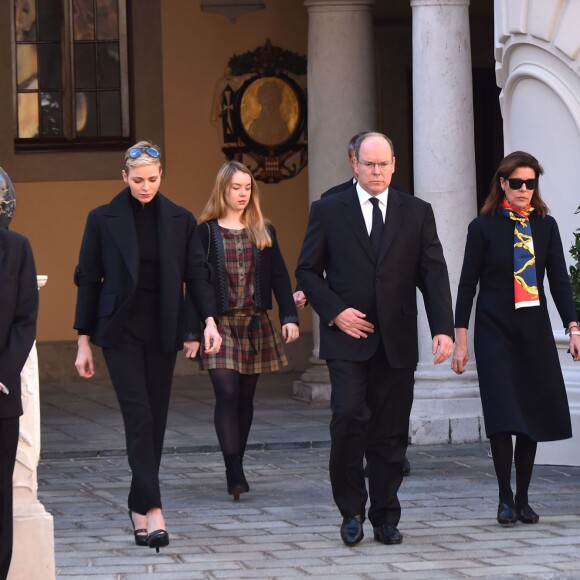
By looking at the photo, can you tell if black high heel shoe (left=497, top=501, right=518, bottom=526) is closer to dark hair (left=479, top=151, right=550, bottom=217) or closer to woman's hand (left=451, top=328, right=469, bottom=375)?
woman's hand (left=451, top=328, right=469, bottom=375)

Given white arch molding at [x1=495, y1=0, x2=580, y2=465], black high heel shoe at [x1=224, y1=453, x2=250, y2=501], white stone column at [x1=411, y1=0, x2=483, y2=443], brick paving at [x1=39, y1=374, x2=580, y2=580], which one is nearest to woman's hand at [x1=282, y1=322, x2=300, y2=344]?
black high heel shoe at [x1=224, y1=453, x2=250, y2=501]

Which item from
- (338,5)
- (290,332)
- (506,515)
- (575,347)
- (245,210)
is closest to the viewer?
(506,515)

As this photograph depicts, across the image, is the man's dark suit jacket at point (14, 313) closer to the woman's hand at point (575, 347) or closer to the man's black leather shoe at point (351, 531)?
the man's black leather shoe at point (351, 531)

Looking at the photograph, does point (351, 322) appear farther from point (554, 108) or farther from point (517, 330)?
point (554, 108)

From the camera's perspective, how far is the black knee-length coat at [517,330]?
8.31m

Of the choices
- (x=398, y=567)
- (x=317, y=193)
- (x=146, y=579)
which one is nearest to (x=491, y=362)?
(x=398, y=567)

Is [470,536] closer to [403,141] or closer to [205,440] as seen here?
[205,440]

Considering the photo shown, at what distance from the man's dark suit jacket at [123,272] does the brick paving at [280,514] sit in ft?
3.21

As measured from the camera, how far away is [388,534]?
7641 millimetres

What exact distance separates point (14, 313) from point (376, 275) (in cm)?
193

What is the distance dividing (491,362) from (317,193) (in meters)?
5.45

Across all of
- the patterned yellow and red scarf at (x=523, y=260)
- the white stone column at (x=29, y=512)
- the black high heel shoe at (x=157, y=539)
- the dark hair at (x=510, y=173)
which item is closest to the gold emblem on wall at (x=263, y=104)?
the dark hair at (x=510, y=173)

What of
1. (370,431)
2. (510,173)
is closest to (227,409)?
(370,431)

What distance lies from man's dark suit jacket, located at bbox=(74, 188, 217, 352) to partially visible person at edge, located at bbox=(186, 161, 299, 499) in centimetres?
→ 149
